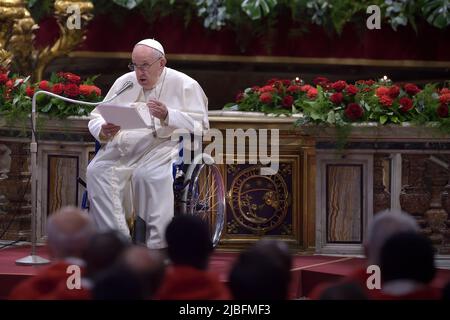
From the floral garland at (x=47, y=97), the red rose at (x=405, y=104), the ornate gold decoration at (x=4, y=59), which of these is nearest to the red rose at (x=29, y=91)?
the floral garland at (x=47, y=97)

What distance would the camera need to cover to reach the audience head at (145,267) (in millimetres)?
4531

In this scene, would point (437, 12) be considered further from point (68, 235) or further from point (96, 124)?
point (68, 235)

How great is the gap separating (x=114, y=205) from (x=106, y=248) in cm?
363

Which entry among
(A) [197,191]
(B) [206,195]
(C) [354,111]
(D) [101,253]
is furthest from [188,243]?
(C) [354,111]

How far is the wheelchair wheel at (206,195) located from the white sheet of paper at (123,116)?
482mm

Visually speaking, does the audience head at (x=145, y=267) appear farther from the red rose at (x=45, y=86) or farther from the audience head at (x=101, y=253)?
the red rose at (x=45, y=86)

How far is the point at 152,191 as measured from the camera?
843 centimetres

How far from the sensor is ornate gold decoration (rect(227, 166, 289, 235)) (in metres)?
9.55

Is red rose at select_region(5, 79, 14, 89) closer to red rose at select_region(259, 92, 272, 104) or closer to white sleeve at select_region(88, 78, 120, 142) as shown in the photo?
white sleeve at select_region(88, 78, 120, 142)

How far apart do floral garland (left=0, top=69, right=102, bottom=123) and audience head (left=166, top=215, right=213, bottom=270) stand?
4.35 metres

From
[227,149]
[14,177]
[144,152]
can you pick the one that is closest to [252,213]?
→ [227,149]

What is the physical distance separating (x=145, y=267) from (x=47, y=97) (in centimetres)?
510
